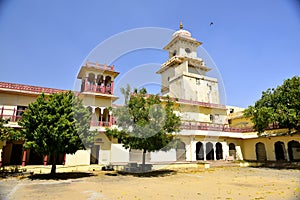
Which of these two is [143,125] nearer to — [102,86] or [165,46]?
[102,86]

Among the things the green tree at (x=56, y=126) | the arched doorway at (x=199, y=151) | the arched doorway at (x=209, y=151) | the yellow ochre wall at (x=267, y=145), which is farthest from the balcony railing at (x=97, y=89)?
the yellow ochre wall at (x=267, y=145)

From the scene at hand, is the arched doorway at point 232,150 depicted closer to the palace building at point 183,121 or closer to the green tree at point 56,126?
the palace building at point 183,121

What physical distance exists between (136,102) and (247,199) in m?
9.31

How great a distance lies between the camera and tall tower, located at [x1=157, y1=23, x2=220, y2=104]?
1160 inches

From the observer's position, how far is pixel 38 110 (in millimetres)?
12688

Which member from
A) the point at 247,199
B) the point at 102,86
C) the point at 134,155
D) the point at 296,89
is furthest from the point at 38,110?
the point at 296,89

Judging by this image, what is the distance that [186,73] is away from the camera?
97.5 feet

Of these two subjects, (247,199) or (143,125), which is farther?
(143,125)

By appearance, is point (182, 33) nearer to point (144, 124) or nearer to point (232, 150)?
point (232, 150)

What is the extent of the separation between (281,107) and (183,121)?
10.2 m

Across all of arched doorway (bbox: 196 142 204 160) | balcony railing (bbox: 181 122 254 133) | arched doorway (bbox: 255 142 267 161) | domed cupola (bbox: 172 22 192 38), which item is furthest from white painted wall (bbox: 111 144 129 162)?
domed cupola (bbox: 172 22 192 38)

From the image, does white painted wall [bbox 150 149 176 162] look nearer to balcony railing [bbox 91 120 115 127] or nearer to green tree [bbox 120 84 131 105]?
balcony railing [bbox 91 120 115 127]

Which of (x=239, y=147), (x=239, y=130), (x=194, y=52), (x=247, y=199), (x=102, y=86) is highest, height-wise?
(x=194, y=52)

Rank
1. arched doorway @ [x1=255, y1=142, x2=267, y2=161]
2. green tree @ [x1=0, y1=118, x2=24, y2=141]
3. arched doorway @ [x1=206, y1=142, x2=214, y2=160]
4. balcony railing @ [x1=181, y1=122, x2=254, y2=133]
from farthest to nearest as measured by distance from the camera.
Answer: arched doorway @ [x1=255, y1=142, x2=267, y2=161] → arched doorway @ [x1=206, y1=142, x2=214, y2=160] → balcony railing @ [x1=181, y1=122, x2=254, y2=133] → green tree @ [x1=0, y1=118, x2=24, y2=141]
